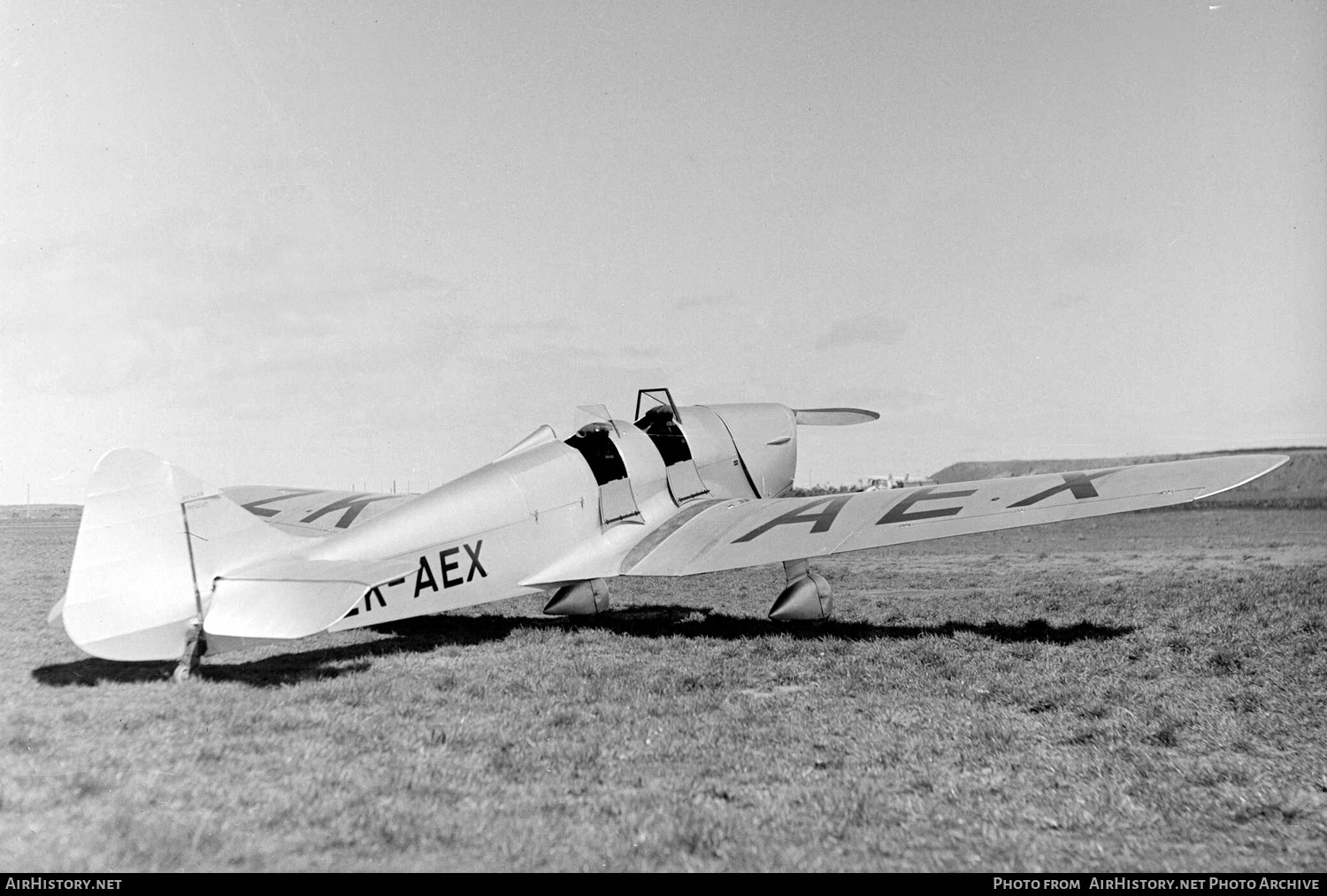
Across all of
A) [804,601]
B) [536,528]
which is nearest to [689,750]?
[536,528]

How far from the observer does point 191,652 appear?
5793 millimetres

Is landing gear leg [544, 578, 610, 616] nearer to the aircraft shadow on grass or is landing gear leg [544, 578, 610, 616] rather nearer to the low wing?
the aircraft shadow on grass

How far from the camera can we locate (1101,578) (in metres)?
14.1

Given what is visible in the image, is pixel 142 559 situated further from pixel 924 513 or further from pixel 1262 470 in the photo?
pixel 1262 470

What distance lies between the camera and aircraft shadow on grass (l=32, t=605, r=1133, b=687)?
6156mm

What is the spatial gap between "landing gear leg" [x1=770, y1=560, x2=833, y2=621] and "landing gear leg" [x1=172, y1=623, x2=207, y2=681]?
5.00 metres

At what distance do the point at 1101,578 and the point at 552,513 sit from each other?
950cm

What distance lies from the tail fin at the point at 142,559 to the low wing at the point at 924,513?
3.89 meters

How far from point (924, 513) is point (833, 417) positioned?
16.8 ft

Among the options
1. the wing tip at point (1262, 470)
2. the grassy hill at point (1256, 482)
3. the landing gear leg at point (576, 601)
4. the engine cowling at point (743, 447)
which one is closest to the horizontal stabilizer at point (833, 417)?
the engine cowling at point (743, 447)

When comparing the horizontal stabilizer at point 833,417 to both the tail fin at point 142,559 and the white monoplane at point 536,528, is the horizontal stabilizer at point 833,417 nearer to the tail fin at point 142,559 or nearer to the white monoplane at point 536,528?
the white monoplane at point 536,528

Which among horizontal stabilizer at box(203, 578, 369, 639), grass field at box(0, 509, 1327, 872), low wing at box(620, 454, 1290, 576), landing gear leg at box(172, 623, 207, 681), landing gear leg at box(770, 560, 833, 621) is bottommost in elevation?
grass field at box(0, 509, 1327, 872)

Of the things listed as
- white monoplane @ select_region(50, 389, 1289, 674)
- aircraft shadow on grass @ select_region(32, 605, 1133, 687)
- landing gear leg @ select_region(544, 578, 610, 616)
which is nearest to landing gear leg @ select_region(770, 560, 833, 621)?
white monoplane @ select_region(50, 389, 1289, 674)
